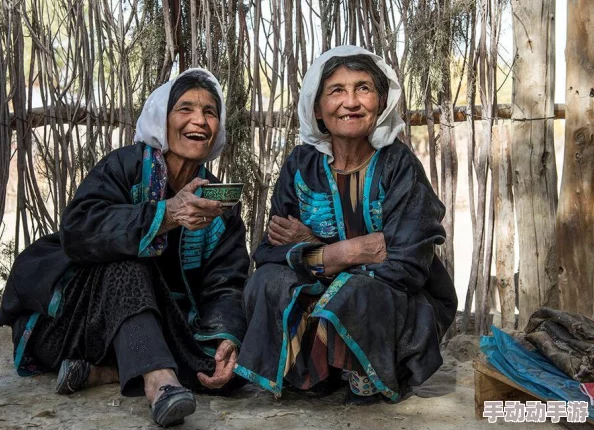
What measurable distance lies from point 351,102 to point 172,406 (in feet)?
3.97

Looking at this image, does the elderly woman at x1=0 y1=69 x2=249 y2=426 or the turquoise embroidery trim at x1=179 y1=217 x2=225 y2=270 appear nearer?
the elderly woman at x1=0 y1=69 x2=249 y2=426

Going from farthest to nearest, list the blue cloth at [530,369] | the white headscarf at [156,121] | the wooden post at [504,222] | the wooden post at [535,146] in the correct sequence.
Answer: the wooden post at [504,222] → the wooden post at [535,146] → the white headscarf at [156,121] → the blue cloth at [530,369]

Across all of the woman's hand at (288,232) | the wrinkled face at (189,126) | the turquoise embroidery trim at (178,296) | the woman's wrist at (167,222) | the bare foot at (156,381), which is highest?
the wrinkled face at (189,126)

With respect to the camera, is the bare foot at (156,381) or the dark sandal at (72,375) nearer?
the bare foot at (156,381)

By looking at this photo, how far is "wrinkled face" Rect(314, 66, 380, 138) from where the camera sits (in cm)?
262

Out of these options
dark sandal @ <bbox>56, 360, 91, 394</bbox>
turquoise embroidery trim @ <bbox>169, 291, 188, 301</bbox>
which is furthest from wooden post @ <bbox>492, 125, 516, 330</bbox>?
dark sandal @ <bbox>56, 360, 91, 394</bbox>

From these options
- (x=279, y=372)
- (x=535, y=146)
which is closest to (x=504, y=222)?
(x=535, y=146)

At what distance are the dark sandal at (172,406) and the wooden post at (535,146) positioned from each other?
1835 millimetres

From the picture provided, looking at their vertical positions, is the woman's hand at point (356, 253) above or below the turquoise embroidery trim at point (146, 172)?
below

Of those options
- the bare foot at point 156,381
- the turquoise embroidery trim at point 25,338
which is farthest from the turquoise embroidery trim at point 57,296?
the bare foot at point 156,381

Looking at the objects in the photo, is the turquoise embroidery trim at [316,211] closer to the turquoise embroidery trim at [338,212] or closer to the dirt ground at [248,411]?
the turquoise embroidery trim at [338,212]

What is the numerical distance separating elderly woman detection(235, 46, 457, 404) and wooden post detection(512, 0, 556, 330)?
817 mm

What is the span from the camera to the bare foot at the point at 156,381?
2.31 metres

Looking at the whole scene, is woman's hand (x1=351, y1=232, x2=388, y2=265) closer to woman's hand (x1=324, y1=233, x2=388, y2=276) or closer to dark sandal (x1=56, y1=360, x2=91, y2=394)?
woman's hand (x1=324, y1=233, x2=388, y2=276)
